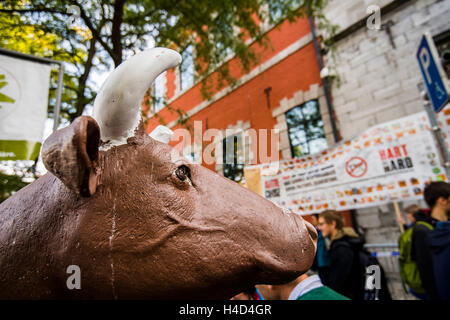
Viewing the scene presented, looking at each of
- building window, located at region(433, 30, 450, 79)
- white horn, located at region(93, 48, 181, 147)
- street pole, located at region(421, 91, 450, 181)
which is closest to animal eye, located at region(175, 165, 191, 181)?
white horn, located at region(93, 48, 181, 147)

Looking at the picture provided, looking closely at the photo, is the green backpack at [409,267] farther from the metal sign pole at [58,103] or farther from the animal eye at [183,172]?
the metal sign pole at [58,103]

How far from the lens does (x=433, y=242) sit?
2.79 m

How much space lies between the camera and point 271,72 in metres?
8.78

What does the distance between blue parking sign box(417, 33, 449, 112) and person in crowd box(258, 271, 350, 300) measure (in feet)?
8.19

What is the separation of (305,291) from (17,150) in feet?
10.4

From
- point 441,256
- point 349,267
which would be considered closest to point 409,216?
point 349,267

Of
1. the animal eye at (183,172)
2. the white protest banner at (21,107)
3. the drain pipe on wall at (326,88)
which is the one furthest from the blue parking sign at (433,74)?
the white protest banner at (21,107)

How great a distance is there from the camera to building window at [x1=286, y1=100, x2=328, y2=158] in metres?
7.48

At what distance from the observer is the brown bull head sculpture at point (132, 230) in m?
1.12

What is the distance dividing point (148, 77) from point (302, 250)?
42.8 inches

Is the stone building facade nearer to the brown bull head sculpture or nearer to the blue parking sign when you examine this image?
the blue parking sign

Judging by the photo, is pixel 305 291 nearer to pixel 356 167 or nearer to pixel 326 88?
pixel 356 167
